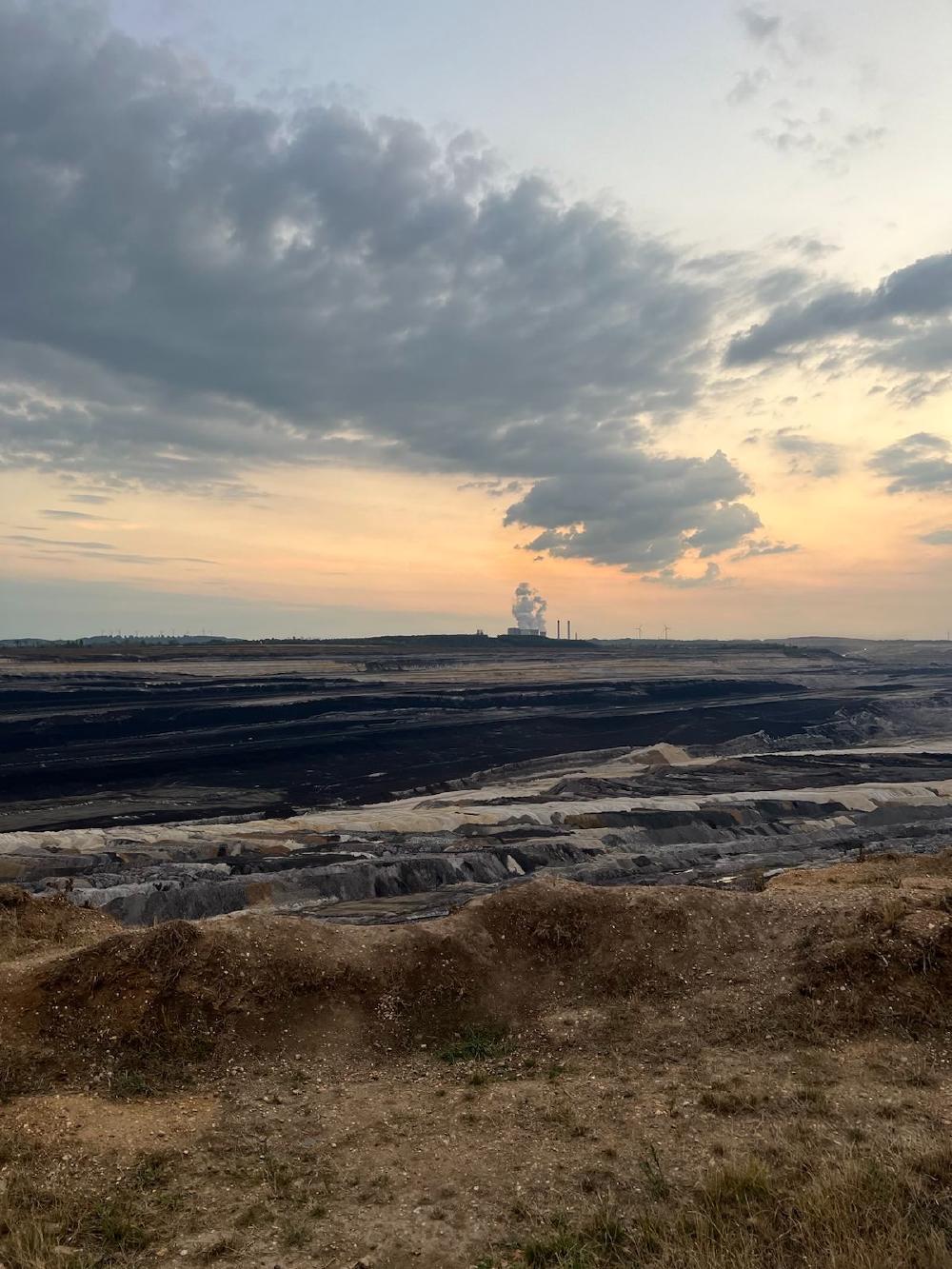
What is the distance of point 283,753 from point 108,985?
40.9m

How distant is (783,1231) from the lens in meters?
7.30

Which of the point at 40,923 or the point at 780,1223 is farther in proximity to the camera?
the point at 40,923

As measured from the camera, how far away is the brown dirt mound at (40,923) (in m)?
16.6

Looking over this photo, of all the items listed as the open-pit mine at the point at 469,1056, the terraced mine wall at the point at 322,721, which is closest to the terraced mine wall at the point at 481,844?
the open-pit mine at the point at 469,1056

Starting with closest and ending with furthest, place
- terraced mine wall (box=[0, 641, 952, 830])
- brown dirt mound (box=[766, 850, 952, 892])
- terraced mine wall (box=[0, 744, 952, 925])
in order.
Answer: brown dirt mound (box=[766, 850, 952, 892]) → terraced mine wall (box=[0, 744, 952, 925]) → terraced mine wall (box=[0, 641, 952, 830])

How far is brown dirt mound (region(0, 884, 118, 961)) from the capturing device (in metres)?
16.6

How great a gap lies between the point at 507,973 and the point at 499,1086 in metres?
3.22

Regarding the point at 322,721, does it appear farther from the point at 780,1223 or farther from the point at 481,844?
the point at 780,1223

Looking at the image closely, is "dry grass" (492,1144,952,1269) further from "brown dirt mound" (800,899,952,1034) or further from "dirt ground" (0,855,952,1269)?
"brown dirt mound" (800,899,952,1034)

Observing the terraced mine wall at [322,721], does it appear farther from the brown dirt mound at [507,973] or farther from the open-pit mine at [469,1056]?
the brown dirt mound at [507,973]

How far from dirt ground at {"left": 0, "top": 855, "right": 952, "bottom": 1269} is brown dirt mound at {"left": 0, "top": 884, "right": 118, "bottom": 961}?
16 cm

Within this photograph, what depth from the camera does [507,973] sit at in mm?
14398

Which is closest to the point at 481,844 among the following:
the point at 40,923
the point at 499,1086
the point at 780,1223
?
the point at 40,923

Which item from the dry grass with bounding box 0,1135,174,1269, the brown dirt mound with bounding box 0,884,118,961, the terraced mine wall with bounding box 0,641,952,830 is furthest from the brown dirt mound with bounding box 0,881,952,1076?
the terraced mine wall with bounding box 0,641,952,830
